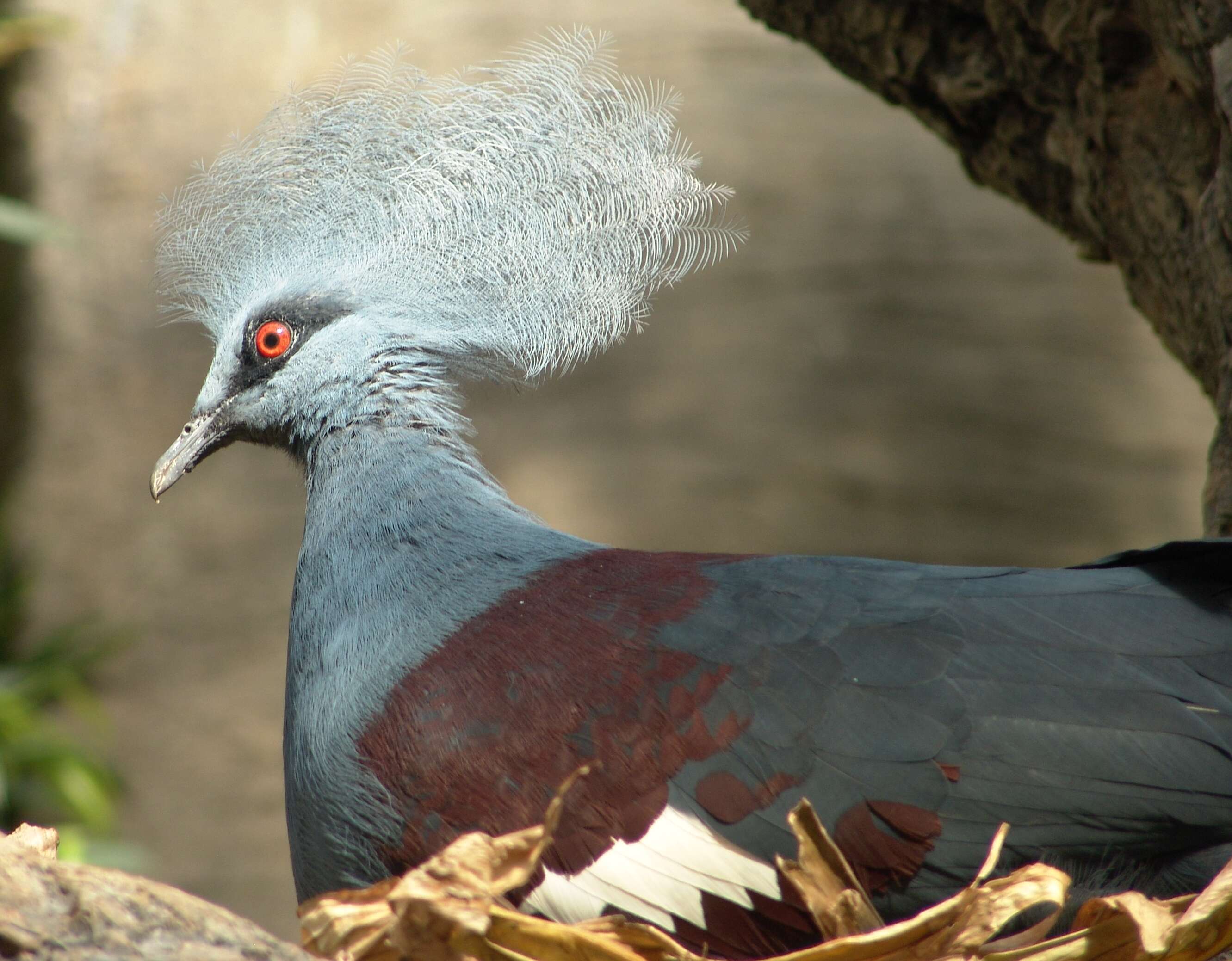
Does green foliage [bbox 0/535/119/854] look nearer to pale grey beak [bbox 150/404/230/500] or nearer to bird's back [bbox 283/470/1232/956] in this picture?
pale grey beak [bbox 150/404/230/500]

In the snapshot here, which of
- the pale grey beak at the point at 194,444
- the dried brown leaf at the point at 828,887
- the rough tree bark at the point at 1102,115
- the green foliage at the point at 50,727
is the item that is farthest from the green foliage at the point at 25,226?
the dried brown leaf at the point at 828,887

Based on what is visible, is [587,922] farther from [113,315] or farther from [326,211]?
[113,315]

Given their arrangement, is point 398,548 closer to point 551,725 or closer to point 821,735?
point 551,725

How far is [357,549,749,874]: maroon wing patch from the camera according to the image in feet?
3.87

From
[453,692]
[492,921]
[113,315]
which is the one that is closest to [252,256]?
[453,692]

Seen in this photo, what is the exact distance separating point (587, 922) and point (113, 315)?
10.7 ft

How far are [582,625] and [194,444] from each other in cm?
64

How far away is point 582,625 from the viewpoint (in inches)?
51.3

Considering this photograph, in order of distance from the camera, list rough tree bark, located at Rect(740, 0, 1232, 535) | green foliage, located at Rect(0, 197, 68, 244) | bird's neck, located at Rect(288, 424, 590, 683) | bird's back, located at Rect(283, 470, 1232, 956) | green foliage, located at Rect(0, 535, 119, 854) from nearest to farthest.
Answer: bird's back, located at Rect(283, 470, 1232, 956)
bird's neck, located at Rect(288, 424, 590, 683)
rough tree bark, located at Rect(740, 0, 1232, 535)
green foliage, located at Rect(0, 197, 68, 244)
green foliage, located at Rect(0, 535, 119, 854)

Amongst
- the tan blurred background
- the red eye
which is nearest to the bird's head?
the red eye

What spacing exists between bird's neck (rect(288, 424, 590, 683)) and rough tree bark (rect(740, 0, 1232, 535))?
2.75 feet

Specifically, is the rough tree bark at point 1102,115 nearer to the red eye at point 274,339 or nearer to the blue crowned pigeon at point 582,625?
the blue crowned pigeon at point 582,625

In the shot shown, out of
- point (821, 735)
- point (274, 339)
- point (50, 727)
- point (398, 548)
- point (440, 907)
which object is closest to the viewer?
point (440, 907)

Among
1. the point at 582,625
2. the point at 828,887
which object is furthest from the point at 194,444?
the point at 828,887
